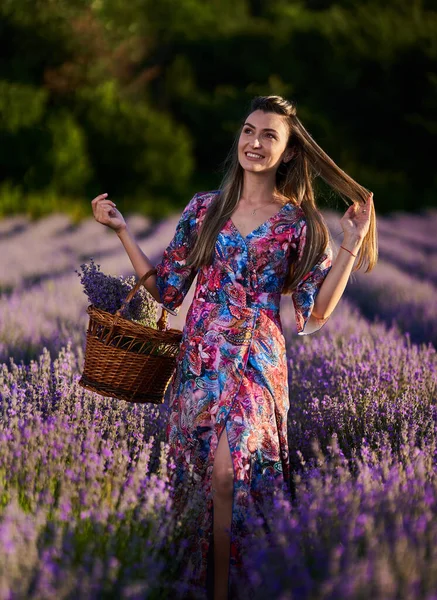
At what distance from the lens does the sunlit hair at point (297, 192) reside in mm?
2865

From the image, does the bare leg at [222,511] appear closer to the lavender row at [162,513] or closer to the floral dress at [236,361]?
the floral dress at [236,361]

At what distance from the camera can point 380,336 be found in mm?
4590

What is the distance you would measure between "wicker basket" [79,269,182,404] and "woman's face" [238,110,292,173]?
1.80ft

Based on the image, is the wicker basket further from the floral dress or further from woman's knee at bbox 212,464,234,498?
woman's knee at bbox 212,464,234,498

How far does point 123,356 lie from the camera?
2.70 metres

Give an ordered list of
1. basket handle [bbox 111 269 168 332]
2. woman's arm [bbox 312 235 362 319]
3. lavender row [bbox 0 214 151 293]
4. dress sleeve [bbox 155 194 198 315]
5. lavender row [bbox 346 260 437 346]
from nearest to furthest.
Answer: basket handle [bbox 111 269 168 332], woman's arm [bbox 312 235 362 319], dress sleeve [bbox 155 194 198 315], lavender row [bbox 346 260 437 346], lavender row [bbox 0 214 151 293]

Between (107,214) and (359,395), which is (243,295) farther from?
(359,395)

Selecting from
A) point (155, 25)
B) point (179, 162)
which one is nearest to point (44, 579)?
point (179, 162)

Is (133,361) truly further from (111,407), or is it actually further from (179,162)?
(179,162)

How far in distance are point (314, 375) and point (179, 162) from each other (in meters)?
15.2

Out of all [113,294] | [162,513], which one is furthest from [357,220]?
[162,513]

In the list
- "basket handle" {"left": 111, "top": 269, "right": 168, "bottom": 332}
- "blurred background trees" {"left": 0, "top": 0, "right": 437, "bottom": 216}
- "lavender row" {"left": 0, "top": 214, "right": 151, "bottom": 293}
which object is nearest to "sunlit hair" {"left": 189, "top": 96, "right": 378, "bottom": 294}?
"basket handle" {"left": 111, "top": 269, "right": 168, "bottom": 332}

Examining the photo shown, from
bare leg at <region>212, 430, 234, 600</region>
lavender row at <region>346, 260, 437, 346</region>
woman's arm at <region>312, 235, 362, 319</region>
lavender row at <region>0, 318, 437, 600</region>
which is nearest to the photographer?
lavender row at <region>0, 318, 437, 600</region>

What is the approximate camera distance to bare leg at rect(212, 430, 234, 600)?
254 cm
